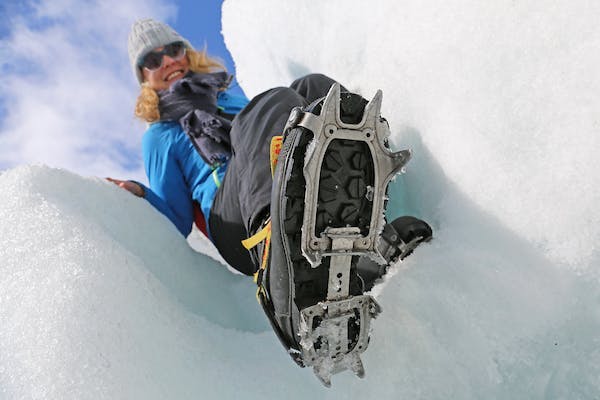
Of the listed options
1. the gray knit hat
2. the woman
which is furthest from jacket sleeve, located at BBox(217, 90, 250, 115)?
the gray knit hat

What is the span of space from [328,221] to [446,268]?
0.25 m

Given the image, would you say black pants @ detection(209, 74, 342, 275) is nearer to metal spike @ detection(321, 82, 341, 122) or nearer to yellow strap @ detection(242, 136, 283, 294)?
yellow strap @ detection(242, 136, 283, 294)

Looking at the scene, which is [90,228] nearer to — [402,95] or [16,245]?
[16,245]

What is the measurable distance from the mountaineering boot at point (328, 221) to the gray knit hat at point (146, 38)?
1231 mm

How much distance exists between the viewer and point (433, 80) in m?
0.85

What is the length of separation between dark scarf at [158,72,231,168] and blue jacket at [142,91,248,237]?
0.03m

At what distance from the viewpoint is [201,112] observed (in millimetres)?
1353

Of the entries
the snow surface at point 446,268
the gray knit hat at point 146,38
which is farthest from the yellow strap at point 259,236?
the gray knit hat at point 146,38

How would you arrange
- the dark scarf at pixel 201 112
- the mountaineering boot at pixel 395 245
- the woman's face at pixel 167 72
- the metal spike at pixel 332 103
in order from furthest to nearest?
the woman's face at pixel 167 72
the dark scarf at pixel 201 112
the mountaineering boot at pixel 395 245
the metal spike at pixel 332 103

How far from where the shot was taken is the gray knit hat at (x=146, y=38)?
1.64 m

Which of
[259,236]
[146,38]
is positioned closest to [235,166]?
[259,236]

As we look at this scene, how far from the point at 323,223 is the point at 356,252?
0.21 feet

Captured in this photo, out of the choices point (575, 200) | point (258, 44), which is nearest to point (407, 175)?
point (575, 200)

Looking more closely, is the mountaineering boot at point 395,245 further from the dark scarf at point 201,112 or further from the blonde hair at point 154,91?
the blonde hair at point 154,91
